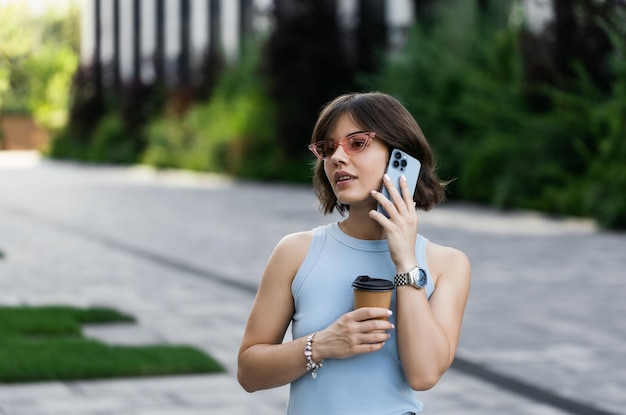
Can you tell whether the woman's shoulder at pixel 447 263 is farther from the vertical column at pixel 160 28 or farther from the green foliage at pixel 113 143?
the vertical column at pixel 160 28

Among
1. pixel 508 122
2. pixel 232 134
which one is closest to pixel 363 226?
pixel 508 122

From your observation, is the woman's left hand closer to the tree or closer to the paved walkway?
the paved walkway

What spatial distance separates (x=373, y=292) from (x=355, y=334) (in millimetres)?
114

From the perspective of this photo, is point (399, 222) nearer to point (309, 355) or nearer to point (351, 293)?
point (351, 293)

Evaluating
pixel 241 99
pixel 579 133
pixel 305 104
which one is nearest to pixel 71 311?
pixel 579 133

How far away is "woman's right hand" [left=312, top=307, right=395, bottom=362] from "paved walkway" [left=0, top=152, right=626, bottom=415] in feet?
10.7

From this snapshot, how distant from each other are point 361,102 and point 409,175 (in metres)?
0.19

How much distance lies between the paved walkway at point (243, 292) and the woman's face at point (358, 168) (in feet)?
10.8

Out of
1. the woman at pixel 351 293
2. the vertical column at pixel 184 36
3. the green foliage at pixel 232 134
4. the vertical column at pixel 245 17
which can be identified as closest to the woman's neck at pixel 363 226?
the woman at pixel 351 293

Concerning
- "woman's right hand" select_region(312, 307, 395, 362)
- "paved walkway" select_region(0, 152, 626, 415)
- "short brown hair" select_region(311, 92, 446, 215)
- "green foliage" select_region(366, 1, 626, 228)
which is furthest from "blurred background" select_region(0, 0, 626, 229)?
"woman's right hand" select_region(312, 307, 395, 362)

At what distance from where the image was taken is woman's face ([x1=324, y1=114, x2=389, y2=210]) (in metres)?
2.52

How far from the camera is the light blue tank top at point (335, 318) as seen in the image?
255cm

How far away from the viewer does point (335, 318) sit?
257cm

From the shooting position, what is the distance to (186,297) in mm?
9562
